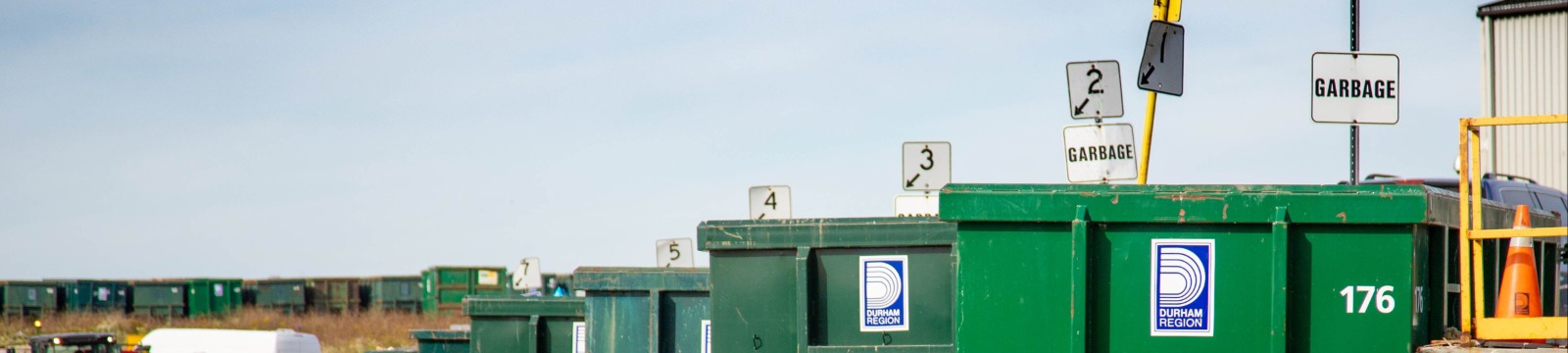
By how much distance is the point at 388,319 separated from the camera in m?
44.1

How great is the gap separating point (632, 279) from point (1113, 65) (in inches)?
168

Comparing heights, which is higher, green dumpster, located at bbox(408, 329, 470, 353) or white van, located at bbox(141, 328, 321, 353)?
green dumpster, located at bbox(408, 329, 470, 353)

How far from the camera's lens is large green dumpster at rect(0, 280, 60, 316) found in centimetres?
4384

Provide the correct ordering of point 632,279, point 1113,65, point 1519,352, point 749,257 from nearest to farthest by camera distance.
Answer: point 1519,352 < point 749,257 < point 632,279 < point 1113,65

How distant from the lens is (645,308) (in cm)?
1005

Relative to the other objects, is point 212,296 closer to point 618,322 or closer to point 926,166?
point 926,166

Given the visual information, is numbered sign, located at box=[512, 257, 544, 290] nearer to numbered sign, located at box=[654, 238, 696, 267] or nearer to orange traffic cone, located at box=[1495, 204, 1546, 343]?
numbered sign, located at box=[654, 238, 696, 267]

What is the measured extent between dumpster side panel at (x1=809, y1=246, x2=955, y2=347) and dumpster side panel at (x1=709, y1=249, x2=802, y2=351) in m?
0.16

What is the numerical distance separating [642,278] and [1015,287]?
347cm

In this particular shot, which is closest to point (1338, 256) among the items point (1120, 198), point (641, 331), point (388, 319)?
point (1120, 198)

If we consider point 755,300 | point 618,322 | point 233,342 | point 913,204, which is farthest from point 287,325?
point 755,300

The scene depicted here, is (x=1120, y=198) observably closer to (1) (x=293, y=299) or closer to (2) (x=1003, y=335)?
(2) (x=1003, y=335)

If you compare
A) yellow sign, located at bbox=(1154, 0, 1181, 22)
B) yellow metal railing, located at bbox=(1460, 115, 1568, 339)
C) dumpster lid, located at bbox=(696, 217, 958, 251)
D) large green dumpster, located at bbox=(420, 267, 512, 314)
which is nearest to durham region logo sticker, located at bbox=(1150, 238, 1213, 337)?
dumpster lid, located at bbox=(696, 217, 958, 251)

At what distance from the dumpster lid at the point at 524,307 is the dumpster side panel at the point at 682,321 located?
152cm
